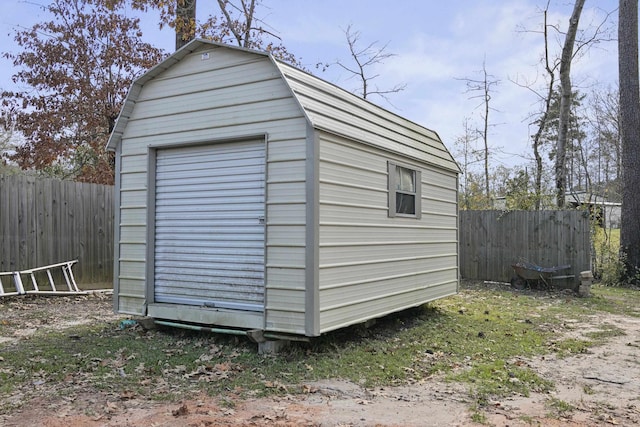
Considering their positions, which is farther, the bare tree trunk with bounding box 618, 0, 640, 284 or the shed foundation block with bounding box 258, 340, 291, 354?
the bare tree trunk with bounding box 618, 0, 640, 284

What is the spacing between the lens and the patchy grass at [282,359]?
4.15m

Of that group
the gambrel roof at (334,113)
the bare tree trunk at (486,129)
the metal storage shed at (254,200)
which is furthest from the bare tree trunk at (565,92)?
the metal storage shed at (254,200)

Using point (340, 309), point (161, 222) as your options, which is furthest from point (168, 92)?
point (340, 309)

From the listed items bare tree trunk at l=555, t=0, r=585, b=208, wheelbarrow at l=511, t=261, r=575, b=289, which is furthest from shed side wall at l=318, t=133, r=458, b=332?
bare tree trunk at l=555, t=0, r=585, b=208

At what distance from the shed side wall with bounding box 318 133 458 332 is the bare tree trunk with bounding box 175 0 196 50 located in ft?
21.3

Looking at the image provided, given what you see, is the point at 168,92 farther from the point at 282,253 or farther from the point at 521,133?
the point at 521,133

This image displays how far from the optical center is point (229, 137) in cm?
532

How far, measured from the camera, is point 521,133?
20.4 metres

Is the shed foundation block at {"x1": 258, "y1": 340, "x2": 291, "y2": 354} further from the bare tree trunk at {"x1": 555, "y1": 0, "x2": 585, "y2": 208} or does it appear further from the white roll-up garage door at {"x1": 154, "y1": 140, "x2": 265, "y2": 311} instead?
the bare tree trunk at {"x1": 555, "y1": 0, "x2": 585, "y2": 208}

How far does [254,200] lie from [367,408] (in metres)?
2.40

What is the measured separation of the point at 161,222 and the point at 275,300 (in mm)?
1808

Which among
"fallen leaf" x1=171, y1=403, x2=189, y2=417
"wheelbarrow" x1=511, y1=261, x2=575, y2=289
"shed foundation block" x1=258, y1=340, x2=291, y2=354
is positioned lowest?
"fallen leaf" x1=171, y1=403, x2=189, y2=417

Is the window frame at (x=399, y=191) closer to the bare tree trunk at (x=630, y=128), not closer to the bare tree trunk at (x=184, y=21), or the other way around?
the bare tree trunk at (x=184, y=21)

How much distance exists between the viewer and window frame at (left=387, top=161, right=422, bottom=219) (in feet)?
20.2
